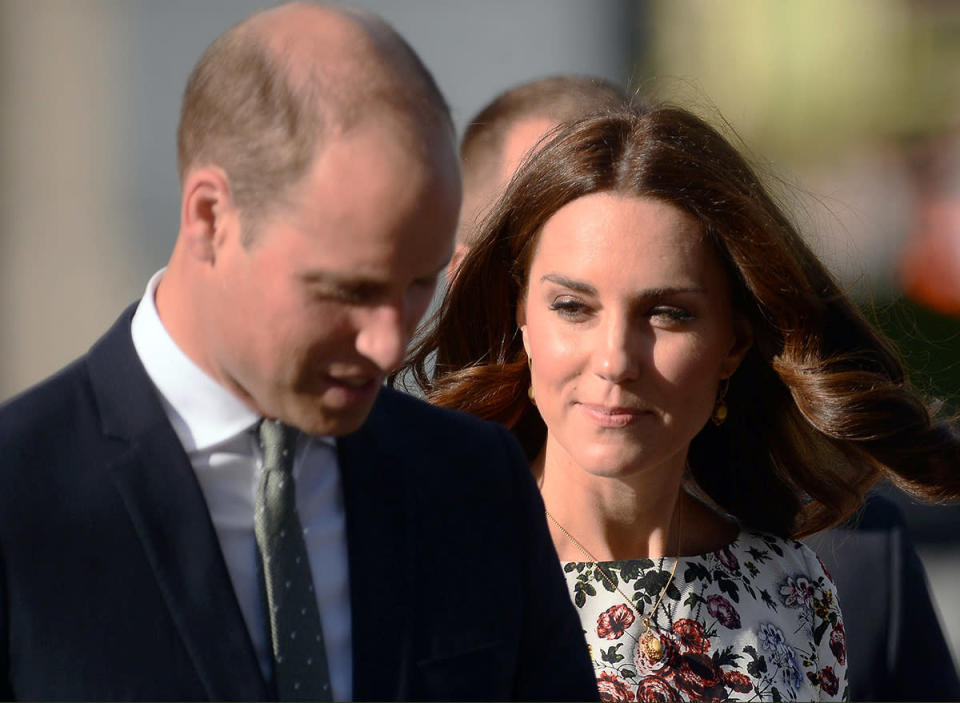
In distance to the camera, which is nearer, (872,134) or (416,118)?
(416,118)

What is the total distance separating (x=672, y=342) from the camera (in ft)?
8.96

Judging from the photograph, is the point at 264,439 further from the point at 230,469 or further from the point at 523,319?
the point at 523,319

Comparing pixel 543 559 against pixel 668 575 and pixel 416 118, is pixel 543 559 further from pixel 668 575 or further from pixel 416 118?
pixel 668 575

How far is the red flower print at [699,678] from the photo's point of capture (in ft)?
9.20

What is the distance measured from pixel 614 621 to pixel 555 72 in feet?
14.3

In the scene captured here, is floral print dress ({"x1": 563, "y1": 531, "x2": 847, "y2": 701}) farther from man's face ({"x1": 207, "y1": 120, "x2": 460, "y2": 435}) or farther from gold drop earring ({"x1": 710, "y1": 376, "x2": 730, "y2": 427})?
man's face ({"x1": 207, "y1": 120, "x2": 460, "y2": 435})

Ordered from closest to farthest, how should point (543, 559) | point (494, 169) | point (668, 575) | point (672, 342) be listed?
point (543, 559) → point (672, 342) → point (668, 575) → point (494, 169)

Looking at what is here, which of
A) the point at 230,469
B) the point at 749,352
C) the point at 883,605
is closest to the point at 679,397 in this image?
the point at 749,352

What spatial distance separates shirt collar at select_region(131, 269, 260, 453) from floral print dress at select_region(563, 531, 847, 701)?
131 centimetres

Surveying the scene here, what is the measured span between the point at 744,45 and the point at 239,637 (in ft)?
18.5

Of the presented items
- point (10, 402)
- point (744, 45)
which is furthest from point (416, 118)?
point (744, 45)

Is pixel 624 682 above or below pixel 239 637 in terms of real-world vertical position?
below

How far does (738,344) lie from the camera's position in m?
2.98

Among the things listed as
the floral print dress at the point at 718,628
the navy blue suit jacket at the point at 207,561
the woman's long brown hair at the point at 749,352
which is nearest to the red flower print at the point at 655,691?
the floral print dress at the point at 718,628
